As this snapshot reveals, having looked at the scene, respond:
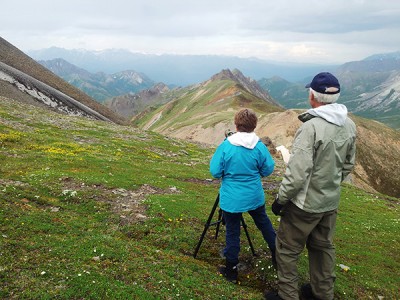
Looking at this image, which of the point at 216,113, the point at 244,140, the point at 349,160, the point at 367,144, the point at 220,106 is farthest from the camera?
the point at 220,106

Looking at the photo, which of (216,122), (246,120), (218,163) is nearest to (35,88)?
(216,122)

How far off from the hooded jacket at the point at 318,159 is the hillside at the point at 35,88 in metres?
77.1

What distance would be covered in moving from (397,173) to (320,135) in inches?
3780

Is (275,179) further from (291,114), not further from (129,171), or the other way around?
(291,114)

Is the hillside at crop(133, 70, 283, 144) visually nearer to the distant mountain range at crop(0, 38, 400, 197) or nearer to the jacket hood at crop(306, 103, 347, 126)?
the distant mountain range at crop(0, 38, 400, 197)

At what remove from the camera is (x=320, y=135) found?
835 centimetres

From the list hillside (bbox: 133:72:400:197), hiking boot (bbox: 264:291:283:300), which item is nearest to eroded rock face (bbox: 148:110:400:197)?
hillside (bbox: 133:72:400:197)

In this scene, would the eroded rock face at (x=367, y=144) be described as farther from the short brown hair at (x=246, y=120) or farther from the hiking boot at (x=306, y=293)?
the short brown hair at (x=246, y=120)

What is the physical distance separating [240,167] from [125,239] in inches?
223

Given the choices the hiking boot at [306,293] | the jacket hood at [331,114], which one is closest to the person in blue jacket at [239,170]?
the jacket hood at [331,114]

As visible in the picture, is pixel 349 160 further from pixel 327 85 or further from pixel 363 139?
pixel 363 139

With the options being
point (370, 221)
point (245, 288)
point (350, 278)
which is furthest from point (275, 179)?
point (245, 288)

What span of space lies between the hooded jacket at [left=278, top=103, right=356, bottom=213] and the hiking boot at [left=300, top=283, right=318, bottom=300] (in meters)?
2.90

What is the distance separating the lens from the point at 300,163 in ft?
27.2
